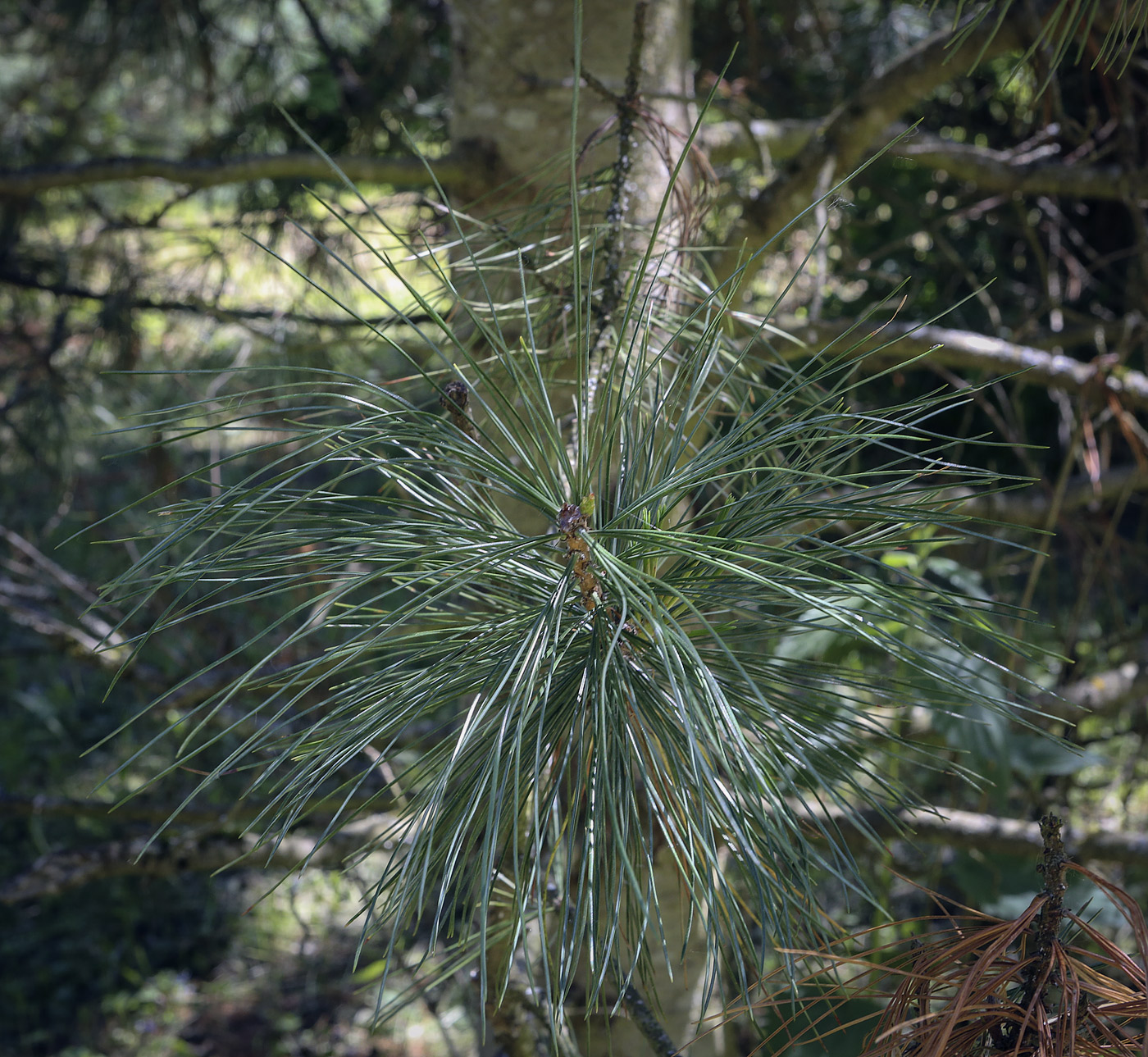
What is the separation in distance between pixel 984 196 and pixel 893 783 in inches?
56.0

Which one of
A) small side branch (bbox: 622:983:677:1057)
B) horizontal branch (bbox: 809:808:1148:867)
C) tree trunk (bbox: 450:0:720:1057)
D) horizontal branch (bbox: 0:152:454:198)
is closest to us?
small side branch (bbox: 622:983:677:1057)

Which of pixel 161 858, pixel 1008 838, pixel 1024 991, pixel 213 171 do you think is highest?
pixel 213 171

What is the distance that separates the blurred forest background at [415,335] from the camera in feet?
3.67

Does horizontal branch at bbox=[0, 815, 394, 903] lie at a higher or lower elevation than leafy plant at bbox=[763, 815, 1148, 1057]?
lower

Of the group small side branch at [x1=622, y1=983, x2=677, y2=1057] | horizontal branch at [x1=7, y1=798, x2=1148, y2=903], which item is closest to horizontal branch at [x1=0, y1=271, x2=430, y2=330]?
horizontal branch at [x1=7, y1=798, x2=1148, y2=903]

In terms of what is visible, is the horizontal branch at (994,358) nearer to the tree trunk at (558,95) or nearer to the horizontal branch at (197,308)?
the tree trunk at (558,95)

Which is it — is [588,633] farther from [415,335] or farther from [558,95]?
[415,335]

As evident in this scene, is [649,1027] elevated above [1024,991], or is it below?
below

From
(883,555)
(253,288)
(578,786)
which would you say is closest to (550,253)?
(578,786)

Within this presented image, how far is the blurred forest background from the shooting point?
3.67 feet

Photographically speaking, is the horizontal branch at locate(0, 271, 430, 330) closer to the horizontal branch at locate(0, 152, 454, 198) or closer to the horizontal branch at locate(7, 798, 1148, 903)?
the horizontal branch at locate(0, 152, 454, 198)

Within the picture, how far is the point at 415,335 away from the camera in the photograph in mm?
1330

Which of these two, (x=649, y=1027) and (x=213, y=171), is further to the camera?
(x=213, y=171)

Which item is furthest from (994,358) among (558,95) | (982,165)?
(558,95)
